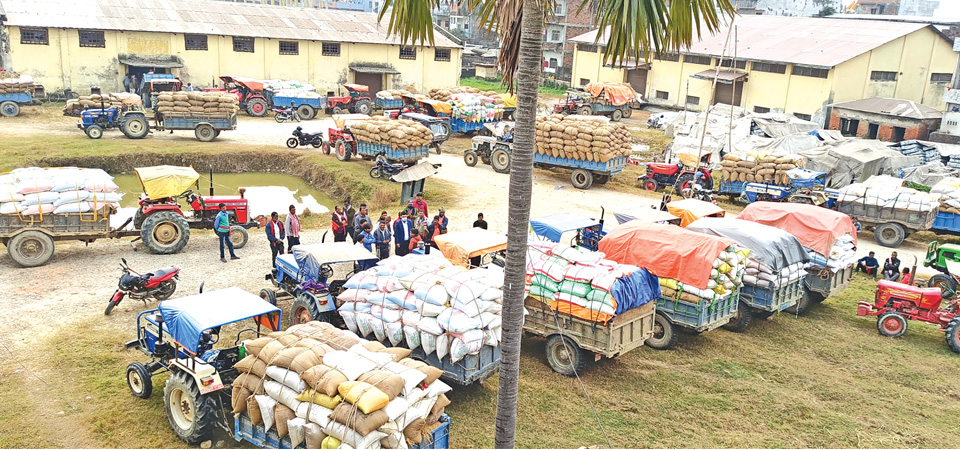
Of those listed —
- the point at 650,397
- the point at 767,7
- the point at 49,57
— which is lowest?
the point at 650,397

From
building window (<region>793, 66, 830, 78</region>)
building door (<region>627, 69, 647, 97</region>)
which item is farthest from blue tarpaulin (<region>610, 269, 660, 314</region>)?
building door (<region>627, 69, 647, 97</region>)

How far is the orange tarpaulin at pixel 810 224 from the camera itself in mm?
15164

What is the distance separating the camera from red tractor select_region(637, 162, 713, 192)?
2434cm

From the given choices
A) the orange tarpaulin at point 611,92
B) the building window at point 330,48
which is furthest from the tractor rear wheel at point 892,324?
the building window at point 330,48

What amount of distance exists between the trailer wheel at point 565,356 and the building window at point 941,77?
120 feet

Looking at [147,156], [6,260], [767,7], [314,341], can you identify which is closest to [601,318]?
[314,341]

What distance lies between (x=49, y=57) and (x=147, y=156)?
13548 millimetres

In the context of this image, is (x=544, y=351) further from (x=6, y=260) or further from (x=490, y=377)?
(x=6, y=260)

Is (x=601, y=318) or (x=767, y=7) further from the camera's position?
(x=767, y=7)

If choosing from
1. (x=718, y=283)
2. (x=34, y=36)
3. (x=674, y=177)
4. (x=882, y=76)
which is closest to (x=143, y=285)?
(x=718, y=283)

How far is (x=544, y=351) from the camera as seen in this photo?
41.5ft

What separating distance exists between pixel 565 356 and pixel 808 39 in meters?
34.7

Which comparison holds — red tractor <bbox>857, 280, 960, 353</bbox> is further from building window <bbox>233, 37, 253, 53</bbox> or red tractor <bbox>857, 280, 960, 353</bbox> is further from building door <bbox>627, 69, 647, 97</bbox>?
building window <bbox>233, 37, 253, 53</bbox>

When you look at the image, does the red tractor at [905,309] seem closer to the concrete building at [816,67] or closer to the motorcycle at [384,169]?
the motorcycle at [384,169]
